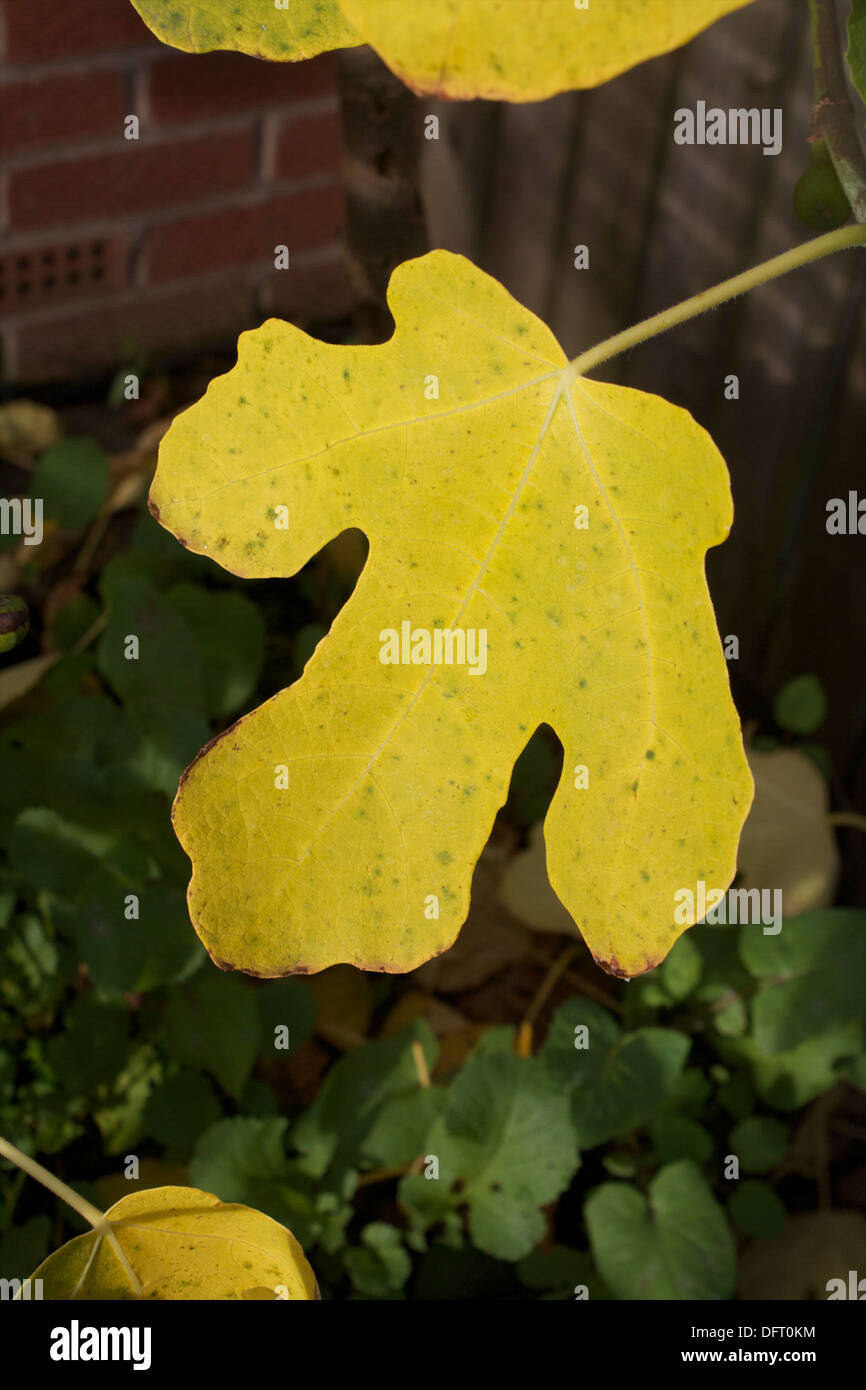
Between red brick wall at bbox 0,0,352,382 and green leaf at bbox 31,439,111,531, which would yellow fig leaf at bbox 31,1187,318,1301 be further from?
red brick wall at bbox 0,0,352,382

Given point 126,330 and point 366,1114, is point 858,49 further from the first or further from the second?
point 126,330

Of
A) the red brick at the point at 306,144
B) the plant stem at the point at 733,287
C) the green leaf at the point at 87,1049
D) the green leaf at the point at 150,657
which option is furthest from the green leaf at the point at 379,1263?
the red brick at the point at 306,144

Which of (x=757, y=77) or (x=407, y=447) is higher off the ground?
(x=757, y=77)

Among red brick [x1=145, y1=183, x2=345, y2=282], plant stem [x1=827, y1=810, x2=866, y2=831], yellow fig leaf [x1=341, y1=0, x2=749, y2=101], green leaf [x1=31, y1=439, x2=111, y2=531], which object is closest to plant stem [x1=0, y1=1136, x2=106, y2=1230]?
yellow fig leaf [x1=341, y1=0, x2=749, y2=101]

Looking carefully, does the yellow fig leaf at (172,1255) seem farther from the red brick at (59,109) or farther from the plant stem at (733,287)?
the red brick at (59,109)
